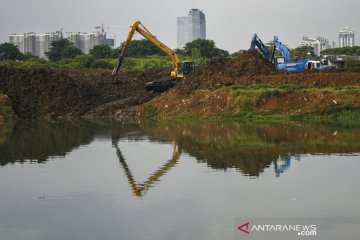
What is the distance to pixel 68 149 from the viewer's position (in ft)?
94.6

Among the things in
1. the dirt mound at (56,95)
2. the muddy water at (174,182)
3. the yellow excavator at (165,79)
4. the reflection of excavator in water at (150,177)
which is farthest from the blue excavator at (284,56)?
the reflection of excavator in water at (150,177)

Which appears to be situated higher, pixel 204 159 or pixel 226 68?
pixel 226 68

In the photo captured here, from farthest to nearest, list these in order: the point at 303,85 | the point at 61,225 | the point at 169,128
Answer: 1. the point at 303,85
2. the point at 169,128
3. the point at 61,225

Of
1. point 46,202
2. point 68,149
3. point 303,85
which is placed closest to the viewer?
point 46,202

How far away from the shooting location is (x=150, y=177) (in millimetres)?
21031

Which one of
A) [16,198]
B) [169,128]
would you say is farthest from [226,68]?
[16,198]

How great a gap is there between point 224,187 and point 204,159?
19.1 ft

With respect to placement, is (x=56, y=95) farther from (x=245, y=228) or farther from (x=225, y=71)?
(x=245, y=228)

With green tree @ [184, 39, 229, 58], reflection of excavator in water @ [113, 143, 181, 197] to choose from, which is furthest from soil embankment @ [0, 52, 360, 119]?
green tree @ [184, 39, 229, 58]

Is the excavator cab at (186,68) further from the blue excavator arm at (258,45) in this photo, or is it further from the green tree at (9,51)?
the green tree at (9,51)

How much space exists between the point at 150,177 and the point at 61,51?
111m

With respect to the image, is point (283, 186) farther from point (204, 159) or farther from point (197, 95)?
point (197, 95)

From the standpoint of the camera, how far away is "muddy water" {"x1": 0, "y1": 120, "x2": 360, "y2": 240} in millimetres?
14680

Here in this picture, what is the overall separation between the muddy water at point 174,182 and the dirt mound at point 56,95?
1494 cm
